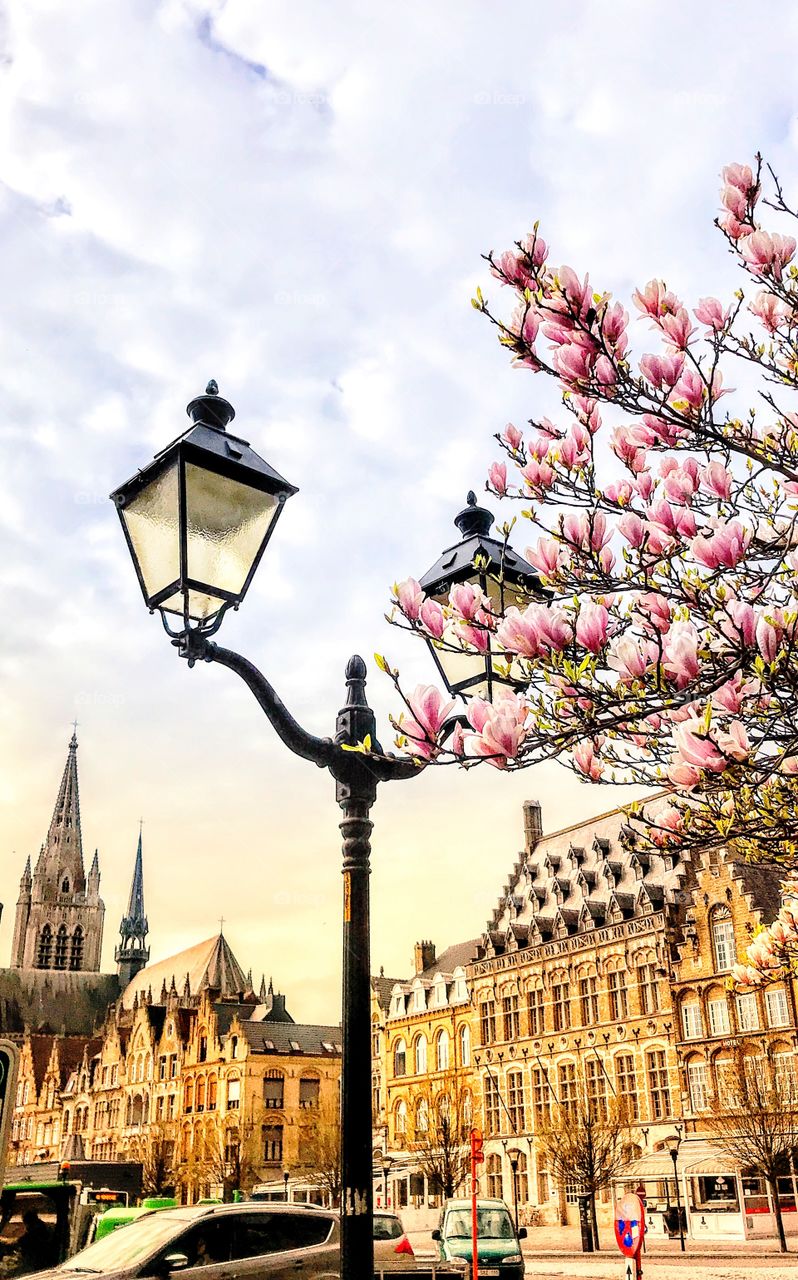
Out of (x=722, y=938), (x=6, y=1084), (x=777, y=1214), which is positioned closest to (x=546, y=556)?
(x=6, y=1084)

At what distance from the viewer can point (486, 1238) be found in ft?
57.3

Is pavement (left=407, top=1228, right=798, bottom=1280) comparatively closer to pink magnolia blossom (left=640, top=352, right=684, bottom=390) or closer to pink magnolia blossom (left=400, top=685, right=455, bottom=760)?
pink magnolia blossom (left=400, top=685, right=455, bottom=760)

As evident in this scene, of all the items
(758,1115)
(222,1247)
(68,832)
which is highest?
(68,832)

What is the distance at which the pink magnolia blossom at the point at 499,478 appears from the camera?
17.3 ft

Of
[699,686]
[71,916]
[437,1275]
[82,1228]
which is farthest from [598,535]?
[71,916]

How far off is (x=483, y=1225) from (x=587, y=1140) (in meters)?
18.8

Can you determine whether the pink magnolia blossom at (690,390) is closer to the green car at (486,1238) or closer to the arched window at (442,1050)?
the green car at (486,1238)

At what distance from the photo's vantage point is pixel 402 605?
182 inches

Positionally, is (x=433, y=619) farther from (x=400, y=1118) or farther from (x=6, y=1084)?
(x=400, y=1118)

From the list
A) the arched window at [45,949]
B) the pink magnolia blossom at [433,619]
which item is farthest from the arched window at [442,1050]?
the arched window at [45,949]

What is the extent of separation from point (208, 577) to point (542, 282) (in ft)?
5.79

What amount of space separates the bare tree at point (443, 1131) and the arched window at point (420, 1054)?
0.99 m

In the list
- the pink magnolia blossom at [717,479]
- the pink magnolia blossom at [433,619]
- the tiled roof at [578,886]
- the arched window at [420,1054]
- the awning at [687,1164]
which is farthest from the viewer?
the arched window at [420,1054]

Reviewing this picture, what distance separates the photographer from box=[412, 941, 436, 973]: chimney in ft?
202
